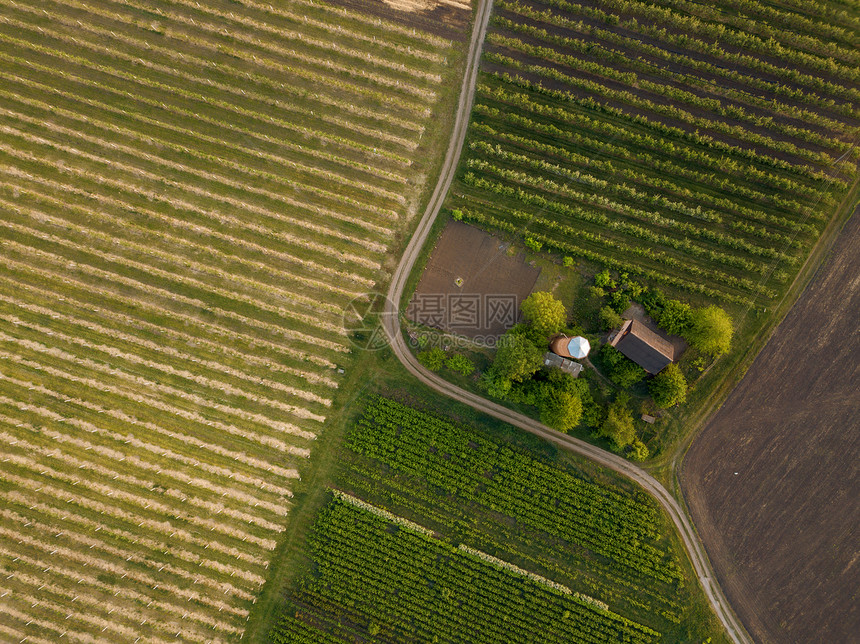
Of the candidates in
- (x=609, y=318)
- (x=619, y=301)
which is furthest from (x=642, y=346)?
(x=619, y=301)

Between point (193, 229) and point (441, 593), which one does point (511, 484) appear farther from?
point (193, 229)

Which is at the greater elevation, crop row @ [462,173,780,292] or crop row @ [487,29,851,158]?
crop row @ [487,29,851,158]

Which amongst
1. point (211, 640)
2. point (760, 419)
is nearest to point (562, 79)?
point (760, 419)

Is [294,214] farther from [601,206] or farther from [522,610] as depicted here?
[522,610]

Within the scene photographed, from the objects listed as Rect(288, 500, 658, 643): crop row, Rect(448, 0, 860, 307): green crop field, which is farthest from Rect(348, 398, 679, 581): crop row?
Rect(448, 0, 860, 307): green crop field

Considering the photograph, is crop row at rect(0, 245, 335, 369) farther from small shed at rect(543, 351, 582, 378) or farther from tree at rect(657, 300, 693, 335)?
tree at rect(657, 300, 693, 335)

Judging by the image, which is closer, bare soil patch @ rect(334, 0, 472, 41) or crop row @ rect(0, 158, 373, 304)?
crop row @ rect(0, 158, 373, 304)

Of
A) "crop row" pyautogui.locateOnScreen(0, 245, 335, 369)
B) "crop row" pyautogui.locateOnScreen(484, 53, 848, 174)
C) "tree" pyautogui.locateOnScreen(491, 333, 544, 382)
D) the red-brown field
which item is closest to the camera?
"tree" pyautogui.locateOnScreen(491, 333, 544, 382)

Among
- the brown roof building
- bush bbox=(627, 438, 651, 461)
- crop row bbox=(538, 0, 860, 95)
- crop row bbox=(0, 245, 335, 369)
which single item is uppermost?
crop row bbox=(538, 0, 860, 95)
